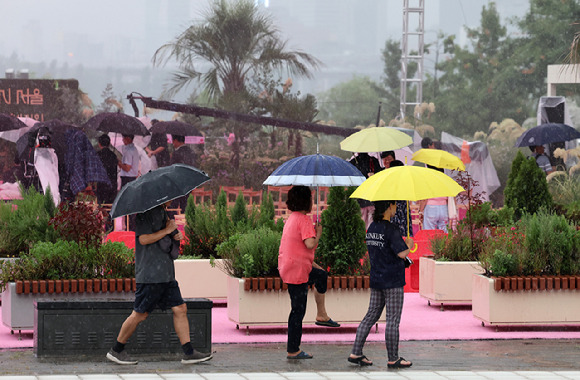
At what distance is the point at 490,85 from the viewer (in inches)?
2372

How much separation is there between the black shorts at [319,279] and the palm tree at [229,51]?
26664mm

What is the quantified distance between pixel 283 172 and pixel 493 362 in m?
3.01

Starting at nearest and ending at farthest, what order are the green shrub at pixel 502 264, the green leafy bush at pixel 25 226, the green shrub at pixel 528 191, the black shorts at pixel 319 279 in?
1. the black shorts at pixel 319 279
2. the green shrub at pixel 502 264
3. the green leafy bush at pixel 25 226
4. the green shrub at pixel 528 191

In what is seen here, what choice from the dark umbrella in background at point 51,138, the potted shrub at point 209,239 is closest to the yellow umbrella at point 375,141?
the potted shrub at point 209,239

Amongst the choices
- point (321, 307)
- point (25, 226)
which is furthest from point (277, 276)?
point (25, 226)

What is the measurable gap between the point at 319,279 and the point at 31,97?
26338 millimetres

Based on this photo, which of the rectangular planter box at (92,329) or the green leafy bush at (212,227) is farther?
the green leafy bush at (212,227)

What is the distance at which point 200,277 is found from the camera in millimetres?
13117

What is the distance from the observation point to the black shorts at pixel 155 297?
9.05 meters

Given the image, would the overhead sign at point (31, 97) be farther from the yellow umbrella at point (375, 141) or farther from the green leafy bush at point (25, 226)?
the yellow umbrella at point (375, 141)

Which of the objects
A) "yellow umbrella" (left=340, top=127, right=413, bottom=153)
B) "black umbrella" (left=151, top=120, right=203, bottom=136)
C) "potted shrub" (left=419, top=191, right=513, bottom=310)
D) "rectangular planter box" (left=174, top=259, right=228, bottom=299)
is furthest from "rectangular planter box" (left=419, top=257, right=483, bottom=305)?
"black umbrella" (left=151, top=120, right=203, bottom=136)

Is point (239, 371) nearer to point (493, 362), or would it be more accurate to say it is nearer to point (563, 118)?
point (493, 362)

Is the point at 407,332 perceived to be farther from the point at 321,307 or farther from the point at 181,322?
the point at 181,322

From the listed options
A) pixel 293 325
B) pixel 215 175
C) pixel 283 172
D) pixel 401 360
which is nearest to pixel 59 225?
pixel 283 172
